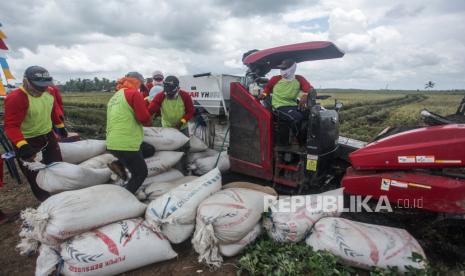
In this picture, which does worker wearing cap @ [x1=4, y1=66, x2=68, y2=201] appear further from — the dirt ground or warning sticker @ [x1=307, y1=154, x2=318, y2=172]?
warning sticker @ [x1=307, y1=154, x2=318, y2=172]

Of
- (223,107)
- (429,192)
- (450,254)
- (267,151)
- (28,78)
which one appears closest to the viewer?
(429,192)

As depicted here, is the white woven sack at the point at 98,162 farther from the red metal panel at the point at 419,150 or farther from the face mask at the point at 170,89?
the red metal panel at the point at 419,150

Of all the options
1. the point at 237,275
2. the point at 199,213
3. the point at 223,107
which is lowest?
the point at 237,275

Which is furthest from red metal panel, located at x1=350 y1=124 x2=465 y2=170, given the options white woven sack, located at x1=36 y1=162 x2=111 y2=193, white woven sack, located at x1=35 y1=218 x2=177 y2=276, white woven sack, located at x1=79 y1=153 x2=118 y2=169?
white woven sack, located at x1=79 y1=153 x2=118 y2=169

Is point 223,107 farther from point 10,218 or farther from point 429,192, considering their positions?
point 10,218

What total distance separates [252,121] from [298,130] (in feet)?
1.82

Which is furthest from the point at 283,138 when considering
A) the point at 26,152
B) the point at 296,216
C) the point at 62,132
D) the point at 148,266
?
the point at 62,132

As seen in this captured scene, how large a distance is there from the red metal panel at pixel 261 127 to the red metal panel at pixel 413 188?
0.99 m

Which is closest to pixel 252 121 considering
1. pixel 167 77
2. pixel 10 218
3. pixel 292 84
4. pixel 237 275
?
pixel 292 84

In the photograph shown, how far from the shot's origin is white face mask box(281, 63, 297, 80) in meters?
3.72

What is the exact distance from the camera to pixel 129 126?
10.0 feet

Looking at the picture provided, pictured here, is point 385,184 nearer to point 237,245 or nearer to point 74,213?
point 237,245

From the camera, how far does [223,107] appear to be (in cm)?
422

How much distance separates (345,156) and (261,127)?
1114mm
